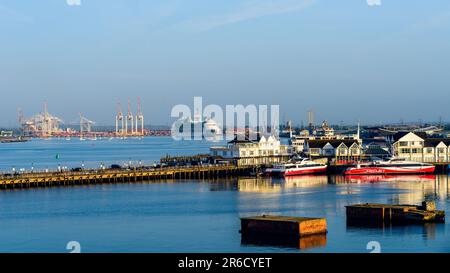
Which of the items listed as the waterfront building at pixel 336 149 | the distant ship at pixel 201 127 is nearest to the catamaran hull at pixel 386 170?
the waterfront building at pixel 336 149

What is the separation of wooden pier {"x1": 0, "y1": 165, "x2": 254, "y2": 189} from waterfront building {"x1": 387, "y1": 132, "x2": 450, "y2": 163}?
1004 cm

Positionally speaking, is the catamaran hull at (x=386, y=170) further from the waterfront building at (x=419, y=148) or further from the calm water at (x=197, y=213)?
the waterfront building at (x=419, y=148)

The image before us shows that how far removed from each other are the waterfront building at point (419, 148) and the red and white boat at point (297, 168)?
5.83 meters

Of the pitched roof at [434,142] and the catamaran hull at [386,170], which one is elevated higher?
the pitched roof at [434,142]

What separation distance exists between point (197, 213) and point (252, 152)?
74.9 ft

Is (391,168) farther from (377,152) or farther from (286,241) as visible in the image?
(286,241)

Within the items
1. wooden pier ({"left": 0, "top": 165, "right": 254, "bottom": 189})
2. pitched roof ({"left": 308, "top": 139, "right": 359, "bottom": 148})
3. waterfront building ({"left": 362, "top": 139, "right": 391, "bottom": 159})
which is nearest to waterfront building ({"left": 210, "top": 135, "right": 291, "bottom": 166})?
pitched roof ({"left": 308, "top": 139, "right": 359, "bottom": 148})

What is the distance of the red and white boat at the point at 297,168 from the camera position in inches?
1699

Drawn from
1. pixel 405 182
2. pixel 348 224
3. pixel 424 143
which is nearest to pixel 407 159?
pixel 424 143

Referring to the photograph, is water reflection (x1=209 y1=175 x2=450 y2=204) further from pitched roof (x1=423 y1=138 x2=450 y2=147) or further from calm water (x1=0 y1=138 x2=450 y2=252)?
pitched roof (x1=423 y1=138 x2=450 y2=147)

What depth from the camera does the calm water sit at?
63.0ft

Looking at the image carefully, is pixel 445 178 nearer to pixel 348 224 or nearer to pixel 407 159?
pixel 407 159

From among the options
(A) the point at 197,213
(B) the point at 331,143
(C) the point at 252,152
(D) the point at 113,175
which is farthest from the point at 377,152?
(A) the point at 197,213
